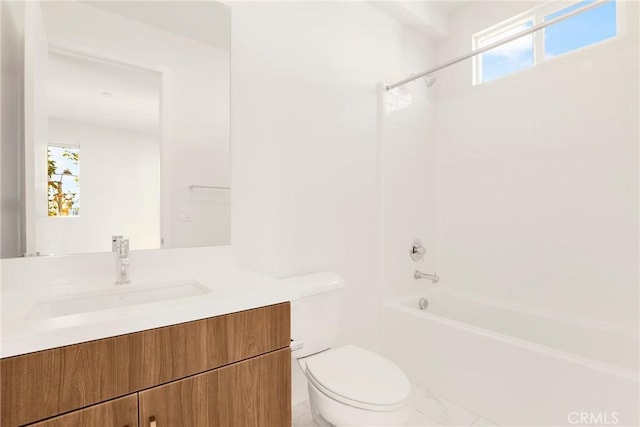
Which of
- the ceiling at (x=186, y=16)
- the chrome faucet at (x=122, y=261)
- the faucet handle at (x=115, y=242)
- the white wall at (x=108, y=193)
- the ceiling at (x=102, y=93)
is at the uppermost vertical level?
the ceiling at (x=186, y=16)

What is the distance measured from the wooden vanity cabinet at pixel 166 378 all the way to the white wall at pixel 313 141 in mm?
662

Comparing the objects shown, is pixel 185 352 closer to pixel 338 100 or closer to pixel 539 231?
pixel 338 100

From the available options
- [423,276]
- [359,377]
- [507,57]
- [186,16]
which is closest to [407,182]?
[423,276]

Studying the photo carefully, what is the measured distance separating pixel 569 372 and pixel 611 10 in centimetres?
210

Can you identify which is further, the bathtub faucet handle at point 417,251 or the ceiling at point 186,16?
the bathtub faucet handle at point 417,251

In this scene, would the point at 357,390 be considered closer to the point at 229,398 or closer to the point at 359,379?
the point at 359,379

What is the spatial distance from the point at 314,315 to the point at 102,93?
4.36ft

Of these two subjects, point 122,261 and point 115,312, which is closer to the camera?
point 115,312

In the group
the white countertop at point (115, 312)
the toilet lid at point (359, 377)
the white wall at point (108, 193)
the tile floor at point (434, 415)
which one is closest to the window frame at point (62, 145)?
the white wall at point (108, 193)

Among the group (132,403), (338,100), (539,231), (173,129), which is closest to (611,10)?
(539,231)

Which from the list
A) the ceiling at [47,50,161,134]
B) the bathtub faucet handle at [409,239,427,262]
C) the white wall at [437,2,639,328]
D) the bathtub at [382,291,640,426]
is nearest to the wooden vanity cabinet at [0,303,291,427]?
the ceiling at [47,50,161,134]

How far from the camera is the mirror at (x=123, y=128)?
121cm

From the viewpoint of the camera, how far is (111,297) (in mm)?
1173

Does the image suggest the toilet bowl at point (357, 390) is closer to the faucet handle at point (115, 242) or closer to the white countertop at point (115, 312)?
the white countertop at point (115, 312)
